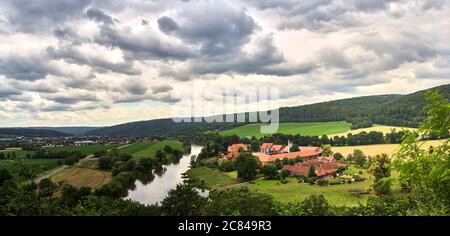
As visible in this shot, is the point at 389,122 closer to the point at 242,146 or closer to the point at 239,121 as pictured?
the point at 242,146

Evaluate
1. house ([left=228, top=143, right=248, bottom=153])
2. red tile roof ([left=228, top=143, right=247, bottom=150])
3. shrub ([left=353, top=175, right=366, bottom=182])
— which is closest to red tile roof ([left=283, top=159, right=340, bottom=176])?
shrub ([left=353, top=175, right=366, bottom=182])

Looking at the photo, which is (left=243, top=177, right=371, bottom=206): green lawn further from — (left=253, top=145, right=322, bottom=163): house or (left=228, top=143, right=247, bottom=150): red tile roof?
(left=228, top=143, right=247, bottom=150): red tile roof

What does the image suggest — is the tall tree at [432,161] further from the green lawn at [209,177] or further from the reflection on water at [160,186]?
the green lawn at [209,177]

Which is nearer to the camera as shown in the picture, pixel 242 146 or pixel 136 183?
pixel 136 183

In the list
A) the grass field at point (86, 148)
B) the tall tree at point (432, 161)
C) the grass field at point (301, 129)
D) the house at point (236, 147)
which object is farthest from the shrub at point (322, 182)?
the tall tree at point (432, 161)

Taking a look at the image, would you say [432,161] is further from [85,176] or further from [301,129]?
[301,129]
